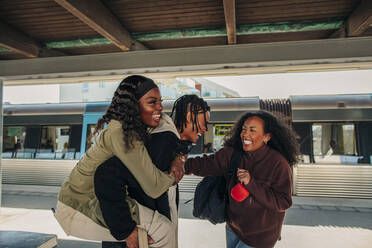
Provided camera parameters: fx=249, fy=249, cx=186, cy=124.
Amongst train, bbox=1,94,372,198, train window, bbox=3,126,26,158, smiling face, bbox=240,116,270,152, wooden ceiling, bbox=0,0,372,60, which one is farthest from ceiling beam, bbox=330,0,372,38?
train window, bbox=3,126,26,158

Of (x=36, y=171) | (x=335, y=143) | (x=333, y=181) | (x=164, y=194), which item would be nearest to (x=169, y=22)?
(x=164, y=194)

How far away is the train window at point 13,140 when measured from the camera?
25.4ft

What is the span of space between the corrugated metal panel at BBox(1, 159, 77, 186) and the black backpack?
6390 millimetres

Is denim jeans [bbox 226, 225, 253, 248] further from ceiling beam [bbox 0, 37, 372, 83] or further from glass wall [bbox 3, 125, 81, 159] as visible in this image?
glass wall [bbox 3, 125, 81, 159]

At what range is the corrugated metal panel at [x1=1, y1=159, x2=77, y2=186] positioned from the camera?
23.8ft

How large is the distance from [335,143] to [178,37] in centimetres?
526

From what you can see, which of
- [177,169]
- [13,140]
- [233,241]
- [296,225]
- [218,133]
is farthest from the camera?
[13,140]

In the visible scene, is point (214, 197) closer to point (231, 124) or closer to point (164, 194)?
point (164, 194)

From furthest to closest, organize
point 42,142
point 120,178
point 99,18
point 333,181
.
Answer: point 42,142 → point 333,181 → point 99,18 → point 120,178

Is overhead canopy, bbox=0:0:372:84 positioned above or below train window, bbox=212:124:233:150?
above

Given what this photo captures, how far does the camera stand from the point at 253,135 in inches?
64.1

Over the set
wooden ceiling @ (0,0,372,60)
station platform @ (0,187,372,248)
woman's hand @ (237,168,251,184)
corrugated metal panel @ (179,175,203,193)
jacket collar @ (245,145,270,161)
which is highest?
wooden ceiling @ (0,0,372,60)

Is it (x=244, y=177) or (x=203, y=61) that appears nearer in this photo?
(x=244, y=177)

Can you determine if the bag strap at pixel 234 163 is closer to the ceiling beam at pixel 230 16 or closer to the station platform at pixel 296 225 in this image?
the ceiling beam at pixel 230 16
